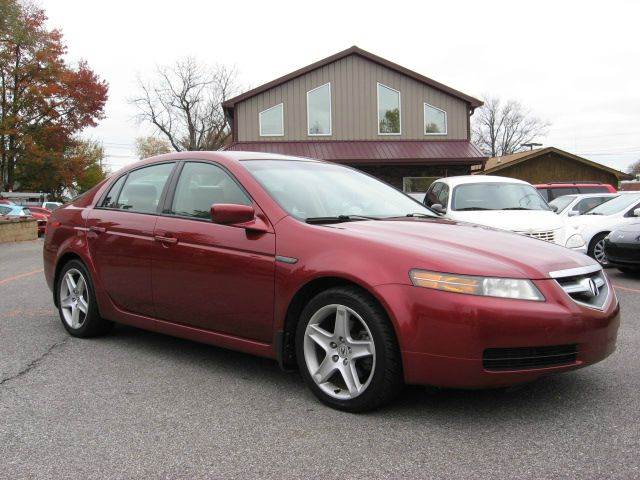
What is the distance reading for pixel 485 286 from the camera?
3.25m

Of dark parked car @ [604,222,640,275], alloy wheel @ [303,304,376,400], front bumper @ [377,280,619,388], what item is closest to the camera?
front bumper @ [377,280,619,388]

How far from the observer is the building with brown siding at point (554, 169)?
Answer: 34.0m

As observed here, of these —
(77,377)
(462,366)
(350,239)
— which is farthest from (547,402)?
(77,377)

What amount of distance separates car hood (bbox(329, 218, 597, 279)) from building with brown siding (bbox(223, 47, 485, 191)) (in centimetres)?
2007

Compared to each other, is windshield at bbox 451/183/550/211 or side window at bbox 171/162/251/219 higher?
side window at bbox 171/162/251/219

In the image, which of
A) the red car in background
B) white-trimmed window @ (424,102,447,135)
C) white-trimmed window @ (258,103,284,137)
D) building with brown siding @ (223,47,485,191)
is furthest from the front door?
white-trimmed window @ (424,102,447,135)

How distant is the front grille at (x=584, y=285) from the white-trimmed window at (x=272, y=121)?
70.5ft

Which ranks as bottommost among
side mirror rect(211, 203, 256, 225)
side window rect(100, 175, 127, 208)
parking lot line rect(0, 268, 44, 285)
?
parking lot line rect(0, 268, 44, 285)

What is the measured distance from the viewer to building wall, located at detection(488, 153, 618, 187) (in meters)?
34.1

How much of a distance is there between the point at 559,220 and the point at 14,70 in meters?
36.0

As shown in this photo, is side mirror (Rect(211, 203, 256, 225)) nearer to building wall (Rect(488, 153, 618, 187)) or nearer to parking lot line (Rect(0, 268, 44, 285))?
parking lot line (Rect(0, 268, 44, 285))

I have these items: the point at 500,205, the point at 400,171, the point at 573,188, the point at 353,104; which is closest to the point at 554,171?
the point at 400,171

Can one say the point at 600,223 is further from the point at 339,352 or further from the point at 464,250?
the point at 339,352

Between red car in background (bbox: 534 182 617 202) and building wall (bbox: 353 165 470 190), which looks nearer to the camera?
red car in background (bbox: 534 182 617 202)
